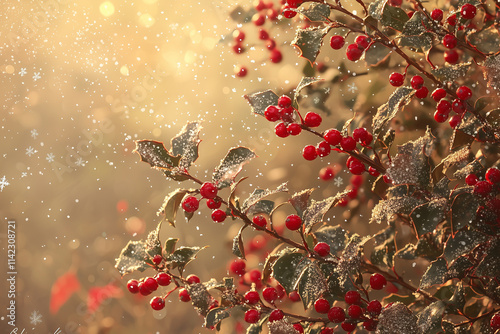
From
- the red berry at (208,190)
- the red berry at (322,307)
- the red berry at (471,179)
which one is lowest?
the red berry at (322,307)

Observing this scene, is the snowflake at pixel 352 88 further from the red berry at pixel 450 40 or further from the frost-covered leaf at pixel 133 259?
the frost-covered leaf at pixel 133 259

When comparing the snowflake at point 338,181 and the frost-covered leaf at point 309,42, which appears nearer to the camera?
the frost-covered leaf at point 309,42

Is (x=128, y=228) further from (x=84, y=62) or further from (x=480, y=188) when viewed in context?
(x=480, y=188)

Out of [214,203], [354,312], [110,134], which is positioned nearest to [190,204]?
[214,203]

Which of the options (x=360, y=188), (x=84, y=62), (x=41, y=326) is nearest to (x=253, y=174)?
(x=360, y=188)

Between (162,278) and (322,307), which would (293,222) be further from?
(162,278)

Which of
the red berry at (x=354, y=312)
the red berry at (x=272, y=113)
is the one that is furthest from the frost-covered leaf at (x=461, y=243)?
the red berry at (x=272, y=113)

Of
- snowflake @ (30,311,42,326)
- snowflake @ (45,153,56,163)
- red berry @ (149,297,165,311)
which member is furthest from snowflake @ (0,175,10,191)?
red berry @ (149,297,165,311)
